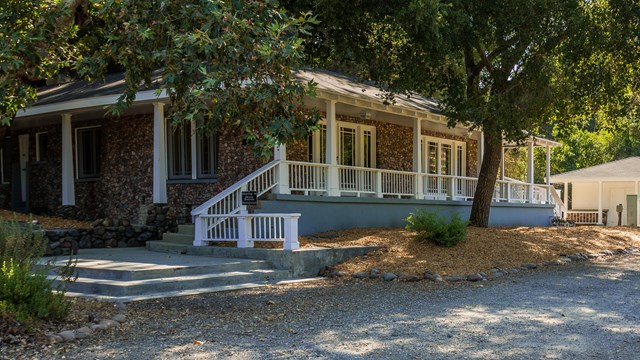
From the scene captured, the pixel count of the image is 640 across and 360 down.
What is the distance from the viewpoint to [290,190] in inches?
608

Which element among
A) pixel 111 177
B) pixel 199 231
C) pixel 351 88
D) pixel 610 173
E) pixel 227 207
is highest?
pixel 351 88

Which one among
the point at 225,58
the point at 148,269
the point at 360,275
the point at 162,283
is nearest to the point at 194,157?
the point at 360,275

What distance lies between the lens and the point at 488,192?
61.6 ft

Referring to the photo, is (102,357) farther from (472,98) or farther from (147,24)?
(472,98)

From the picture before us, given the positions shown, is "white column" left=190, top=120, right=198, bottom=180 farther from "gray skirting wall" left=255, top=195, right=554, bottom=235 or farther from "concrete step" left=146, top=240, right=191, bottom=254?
"gray skirting wall" left=255, top=195, right=554, bottom=235

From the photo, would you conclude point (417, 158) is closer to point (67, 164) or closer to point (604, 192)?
point (67, 164)

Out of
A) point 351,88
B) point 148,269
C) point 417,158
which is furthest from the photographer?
point 417,158

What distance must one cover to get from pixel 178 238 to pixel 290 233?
3.72 meters

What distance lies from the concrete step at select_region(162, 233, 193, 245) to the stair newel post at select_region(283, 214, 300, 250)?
3081 mm

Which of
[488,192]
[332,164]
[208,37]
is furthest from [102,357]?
[488,192]

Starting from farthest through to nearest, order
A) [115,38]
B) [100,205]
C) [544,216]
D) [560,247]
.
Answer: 1. [544,216]
2. [100,205]
3. [560,247]
4. [115,38]

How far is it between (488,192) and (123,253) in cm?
1015

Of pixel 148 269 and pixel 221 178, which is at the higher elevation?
pixel 221 178

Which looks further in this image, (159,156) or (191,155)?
(191,155)
